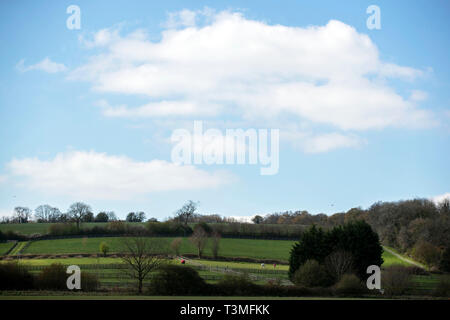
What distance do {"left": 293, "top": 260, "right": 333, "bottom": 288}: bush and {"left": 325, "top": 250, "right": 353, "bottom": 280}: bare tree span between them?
5.16 ft

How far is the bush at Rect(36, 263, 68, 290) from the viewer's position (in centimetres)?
5028

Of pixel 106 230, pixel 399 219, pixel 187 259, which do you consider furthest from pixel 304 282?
pixel 106 230

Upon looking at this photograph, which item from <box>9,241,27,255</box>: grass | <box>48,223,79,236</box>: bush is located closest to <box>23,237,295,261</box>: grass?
<box>9,241,27,255</box>: grass

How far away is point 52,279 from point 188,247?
5226 cm

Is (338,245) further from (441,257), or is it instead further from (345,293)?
(441,257)

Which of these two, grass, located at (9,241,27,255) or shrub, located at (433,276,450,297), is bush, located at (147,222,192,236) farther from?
shrub, located at (433,276,450,297)

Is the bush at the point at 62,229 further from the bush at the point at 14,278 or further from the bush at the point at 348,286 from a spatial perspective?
the bush at the point at 348,286

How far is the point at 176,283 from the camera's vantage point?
5034cm

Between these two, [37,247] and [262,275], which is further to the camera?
[37,247]

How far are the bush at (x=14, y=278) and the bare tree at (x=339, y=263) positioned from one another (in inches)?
1352

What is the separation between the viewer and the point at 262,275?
71750 mm

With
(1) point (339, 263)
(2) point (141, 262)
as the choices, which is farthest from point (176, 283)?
(1) point (339, 263)
